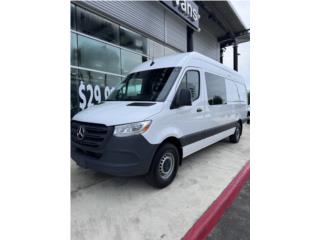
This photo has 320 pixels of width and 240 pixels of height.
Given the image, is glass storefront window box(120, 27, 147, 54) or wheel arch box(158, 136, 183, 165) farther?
glass storefront window box(120, 27, 147, 54)

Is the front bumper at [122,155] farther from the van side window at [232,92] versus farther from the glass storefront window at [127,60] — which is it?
the glass storefront window at [127,60]

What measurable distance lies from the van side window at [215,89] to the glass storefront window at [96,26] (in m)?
4.88

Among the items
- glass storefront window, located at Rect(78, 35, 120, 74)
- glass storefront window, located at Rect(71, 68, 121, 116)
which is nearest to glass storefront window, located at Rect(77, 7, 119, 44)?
glass storefront window, located at Rect(78, 35, 120, 74)

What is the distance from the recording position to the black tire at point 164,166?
108 inches

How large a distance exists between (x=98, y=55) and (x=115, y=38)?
1161mm

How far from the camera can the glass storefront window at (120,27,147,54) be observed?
24.9 feet

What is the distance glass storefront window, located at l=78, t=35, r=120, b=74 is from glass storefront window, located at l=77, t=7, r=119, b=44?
27cm

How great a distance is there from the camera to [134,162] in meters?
2.47

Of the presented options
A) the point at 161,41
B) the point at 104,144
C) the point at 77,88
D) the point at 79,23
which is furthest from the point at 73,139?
the point at 161,41

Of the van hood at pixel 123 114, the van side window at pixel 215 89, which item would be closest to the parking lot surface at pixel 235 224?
the van hood at pixel 123 114

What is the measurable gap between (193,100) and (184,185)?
159cm

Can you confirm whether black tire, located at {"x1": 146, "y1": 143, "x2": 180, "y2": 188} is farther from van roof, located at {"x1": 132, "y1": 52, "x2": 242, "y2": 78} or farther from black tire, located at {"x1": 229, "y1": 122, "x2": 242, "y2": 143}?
black tire, located at {"x1": 229, "y1": 122, "x2": 242, "y2": 143}

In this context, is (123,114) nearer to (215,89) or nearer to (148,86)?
(148,86)
